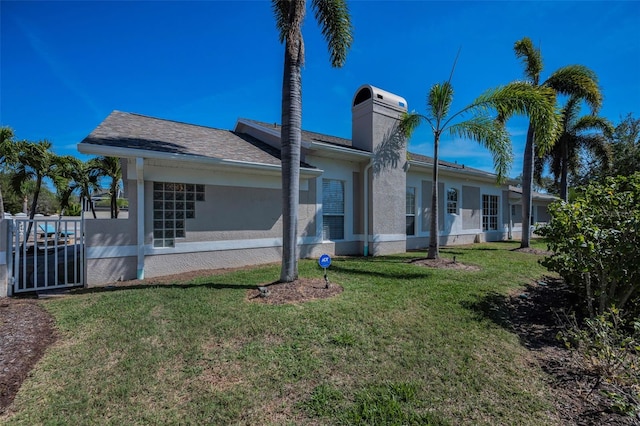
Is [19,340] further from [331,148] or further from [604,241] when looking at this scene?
[604,241]

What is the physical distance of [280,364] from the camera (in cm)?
377

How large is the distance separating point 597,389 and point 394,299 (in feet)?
9.82

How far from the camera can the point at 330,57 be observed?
7895 mm

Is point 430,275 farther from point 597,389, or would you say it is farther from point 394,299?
point 597,389

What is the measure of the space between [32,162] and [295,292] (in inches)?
584

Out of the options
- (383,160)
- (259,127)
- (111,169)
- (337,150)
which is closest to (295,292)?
(337,150)

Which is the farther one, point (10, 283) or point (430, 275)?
point (430, 275)

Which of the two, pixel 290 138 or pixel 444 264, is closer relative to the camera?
pixel 290 138

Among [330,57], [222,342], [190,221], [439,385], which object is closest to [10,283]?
[190,221]

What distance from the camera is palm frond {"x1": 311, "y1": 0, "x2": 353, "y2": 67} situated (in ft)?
23.9

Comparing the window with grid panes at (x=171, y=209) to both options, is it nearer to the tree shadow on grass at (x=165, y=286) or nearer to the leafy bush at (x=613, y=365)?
the tree shadow on grass at (x=165, y=286)

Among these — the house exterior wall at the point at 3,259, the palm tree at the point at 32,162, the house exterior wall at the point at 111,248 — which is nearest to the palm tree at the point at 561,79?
the house exterior wall at the point at 111,248

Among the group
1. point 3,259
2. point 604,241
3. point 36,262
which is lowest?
point 36,262

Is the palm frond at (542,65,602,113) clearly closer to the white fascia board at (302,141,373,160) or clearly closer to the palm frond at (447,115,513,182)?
the palm frond at (447,115,513,182)
